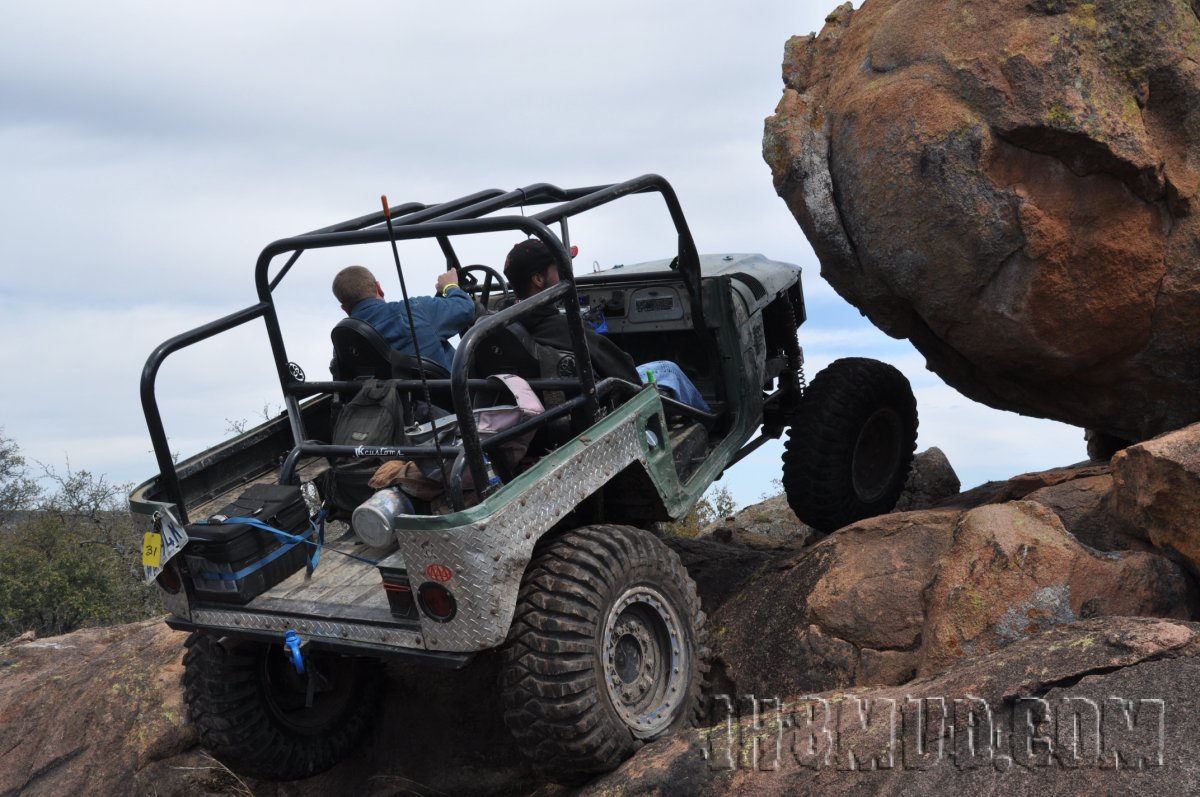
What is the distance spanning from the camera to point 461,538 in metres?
3.64

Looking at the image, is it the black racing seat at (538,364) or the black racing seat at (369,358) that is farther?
the black racing seat at (369,358)

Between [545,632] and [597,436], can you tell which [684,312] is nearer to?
[597,436]

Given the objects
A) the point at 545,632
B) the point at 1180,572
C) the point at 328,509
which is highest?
the point at 328,509

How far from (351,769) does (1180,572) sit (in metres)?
3.46

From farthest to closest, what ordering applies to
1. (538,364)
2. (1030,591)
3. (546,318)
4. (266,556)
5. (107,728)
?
(107,728), (546,318), (538,364), (266,556), (1030,591)

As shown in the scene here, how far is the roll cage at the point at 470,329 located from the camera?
12.9 feet

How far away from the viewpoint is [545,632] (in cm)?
387

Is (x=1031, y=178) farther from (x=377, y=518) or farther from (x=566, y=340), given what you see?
(x=377, y=518)

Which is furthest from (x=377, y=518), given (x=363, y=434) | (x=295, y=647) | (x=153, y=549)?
(x=153, y=549)

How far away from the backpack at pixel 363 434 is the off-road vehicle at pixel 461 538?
3 cm

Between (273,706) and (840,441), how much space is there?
3238 mm

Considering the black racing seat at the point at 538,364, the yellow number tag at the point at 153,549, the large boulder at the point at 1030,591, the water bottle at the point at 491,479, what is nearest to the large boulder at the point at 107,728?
the yellow number tag at the point at 153,549

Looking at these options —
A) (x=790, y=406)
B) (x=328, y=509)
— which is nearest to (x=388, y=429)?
(x=328, y=509)

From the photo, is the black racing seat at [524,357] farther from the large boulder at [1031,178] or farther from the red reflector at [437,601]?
the large boulder at [1031,178]
